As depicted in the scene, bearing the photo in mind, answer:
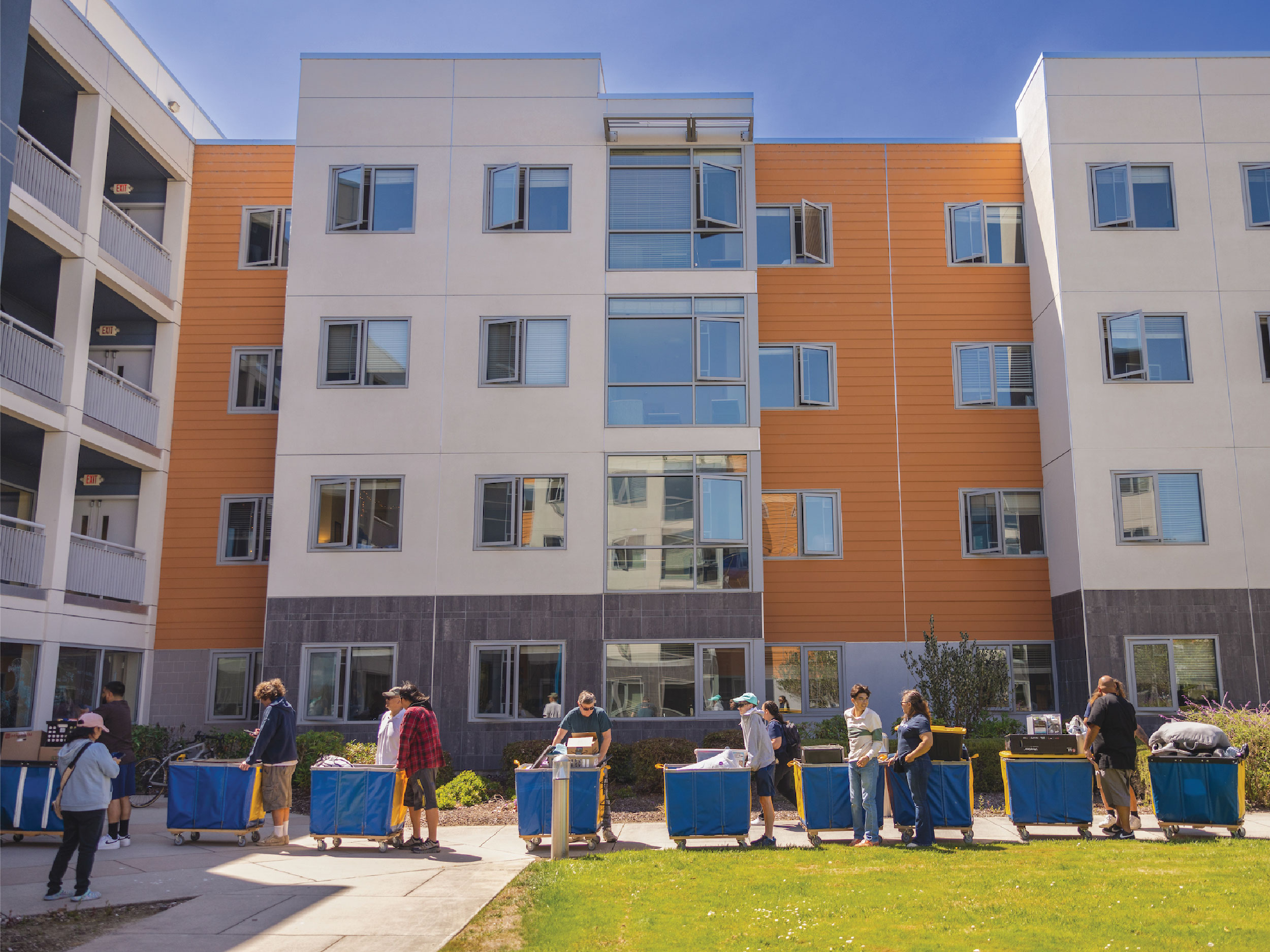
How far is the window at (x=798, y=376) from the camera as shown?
21250 millimetres

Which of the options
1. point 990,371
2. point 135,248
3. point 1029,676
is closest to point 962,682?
point 1029,676

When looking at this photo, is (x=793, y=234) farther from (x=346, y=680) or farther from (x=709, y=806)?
(x=709, y=806)

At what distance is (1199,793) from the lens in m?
12.2

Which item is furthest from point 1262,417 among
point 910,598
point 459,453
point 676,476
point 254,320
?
point 254,320

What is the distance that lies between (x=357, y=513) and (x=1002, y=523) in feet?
39.8

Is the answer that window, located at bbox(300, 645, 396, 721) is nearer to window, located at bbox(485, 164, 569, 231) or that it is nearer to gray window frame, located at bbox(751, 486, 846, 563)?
gray window frame, located at bbox(751, 486, 846, 563)

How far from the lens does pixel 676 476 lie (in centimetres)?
1942

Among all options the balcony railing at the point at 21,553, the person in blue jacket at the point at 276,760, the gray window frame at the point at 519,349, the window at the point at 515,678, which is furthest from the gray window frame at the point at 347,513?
the person in blue jacket at the point at 276,760

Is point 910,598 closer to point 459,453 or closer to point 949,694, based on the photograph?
point 949,694

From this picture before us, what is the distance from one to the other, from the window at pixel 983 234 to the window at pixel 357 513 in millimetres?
11932

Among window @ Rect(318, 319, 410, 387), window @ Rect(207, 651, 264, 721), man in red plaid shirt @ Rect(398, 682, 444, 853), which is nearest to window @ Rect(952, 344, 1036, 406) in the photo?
window @ Rect(318, 319, 410, 387)

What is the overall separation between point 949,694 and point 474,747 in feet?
26.9

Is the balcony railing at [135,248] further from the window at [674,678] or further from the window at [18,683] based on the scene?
the window at [674,678]

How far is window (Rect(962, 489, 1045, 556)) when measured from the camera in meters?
20.7
